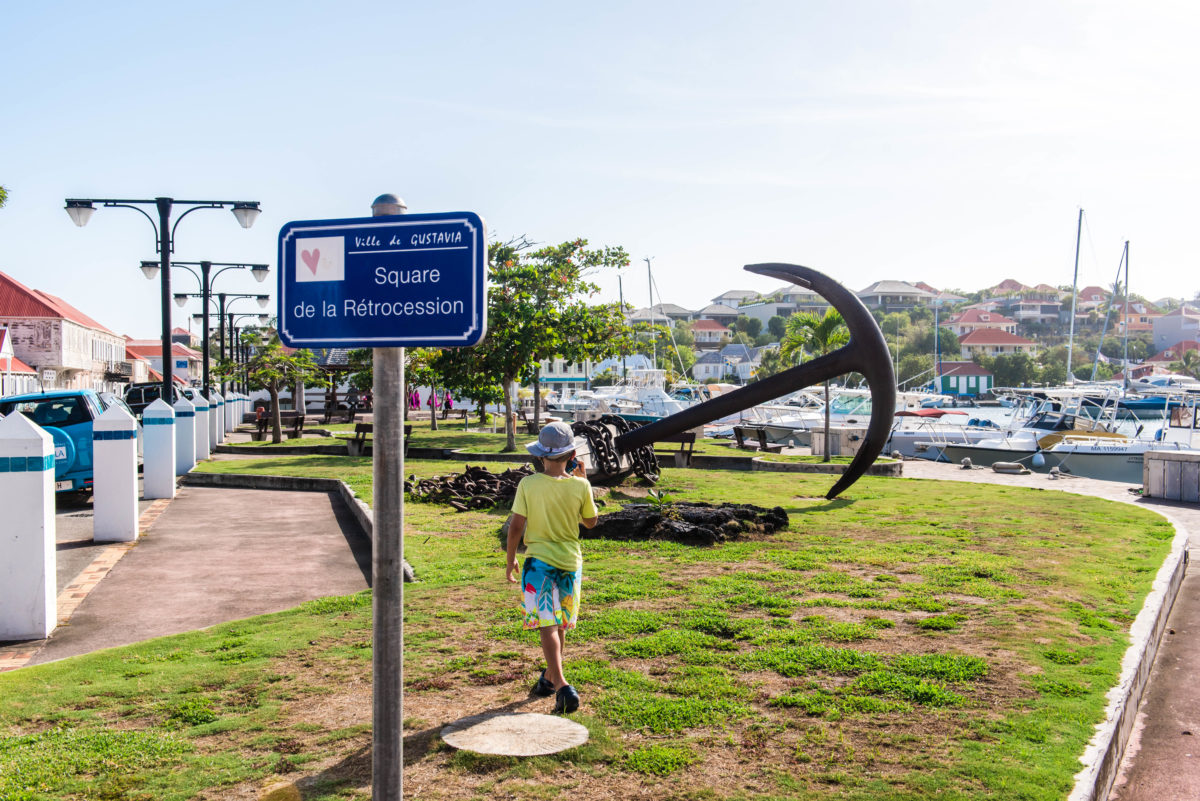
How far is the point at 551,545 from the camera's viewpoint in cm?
554

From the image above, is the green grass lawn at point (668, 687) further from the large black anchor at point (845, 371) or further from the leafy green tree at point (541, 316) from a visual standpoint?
the leafy green tree at point (541, 316)

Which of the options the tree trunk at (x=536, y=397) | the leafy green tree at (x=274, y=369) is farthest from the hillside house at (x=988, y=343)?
the leafy green tree at (x=274, y=369)

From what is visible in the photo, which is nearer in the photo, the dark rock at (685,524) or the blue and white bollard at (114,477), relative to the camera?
the dark rock at (685,524)

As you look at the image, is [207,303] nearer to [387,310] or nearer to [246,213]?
[246,213]

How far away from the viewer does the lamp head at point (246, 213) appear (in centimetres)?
1780

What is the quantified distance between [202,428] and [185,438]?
2915 millimetres

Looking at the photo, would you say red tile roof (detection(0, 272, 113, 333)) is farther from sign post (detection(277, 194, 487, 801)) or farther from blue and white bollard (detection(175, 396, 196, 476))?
sign post (detection(277, 194, 487, 801))

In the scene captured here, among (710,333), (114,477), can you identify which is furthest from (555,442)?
(710,333)

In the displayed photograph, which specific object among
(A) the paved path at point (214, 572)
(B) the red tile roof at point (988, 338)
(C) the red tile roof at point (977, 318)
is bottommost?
(A) the paved path at point (214, 572)

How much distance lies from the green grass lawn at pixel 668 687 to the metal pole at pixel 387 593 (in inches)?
46.6

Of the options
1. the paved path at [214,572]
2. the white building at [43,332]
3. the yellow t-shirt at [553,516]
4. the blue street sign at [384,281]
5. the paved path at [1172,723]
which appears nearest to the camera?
the blue street sign at [384,281]

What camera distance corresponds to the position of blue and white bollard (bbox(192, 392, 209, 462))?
22.3 m

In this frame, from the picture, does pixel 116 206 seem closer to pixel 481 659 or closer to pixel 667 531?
pixel 667 531

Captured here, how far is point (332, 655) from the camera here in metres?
6.42
